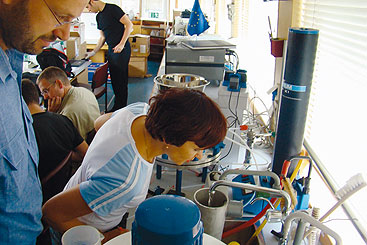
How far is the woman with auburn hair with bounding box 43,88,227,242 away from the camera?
3.02 feet

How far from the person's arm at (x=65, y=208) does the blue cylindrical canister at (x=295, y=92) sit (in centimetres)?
84

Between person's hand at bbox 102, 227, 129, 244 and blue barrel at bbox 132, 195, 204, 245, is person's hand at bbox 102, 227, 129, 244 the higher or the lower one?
the lower one

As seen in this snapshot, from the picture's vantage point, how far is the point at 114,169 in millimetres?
933

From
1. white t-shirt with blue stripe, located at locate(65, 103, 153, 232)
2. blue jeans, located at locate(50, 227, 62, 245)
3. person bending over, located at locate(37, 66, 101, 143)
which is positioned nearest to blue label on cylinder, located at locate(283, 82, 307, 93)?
white t-shirt with blue stripe, located at locate(65, 103, 153, 232)

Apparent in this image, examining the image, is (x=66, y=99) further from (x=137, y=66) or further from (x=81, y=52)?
(x=137, y=66)

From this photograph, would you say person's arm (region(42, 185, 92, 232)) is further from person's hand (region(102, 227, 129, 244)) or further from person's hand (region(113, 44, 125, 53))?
person's hand (region(113, 44, 125, 53))

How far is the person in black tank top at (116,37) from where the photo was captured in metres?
3.49

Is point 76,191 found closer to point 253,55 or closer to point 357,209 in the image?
point 357,209

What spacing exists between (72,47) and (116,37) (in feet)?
2.15

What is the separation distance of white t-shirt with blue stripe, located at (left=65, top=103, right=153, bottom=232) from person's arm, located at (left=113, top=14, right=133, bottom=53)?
2813 millimetres

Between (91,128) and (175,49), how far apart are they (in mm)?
891

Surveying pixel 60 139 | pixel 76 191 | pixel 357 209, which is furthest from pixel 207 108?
pixel 60 139

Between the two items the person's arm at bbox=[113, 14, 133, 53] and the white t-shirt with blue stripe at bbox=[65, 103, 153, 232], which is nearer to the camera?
the white t-shirt with blue stripe at bbox=[65, 103, 153, 232]

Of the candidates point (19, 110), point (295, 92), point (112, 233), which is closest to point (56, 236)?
point (112, 233)
